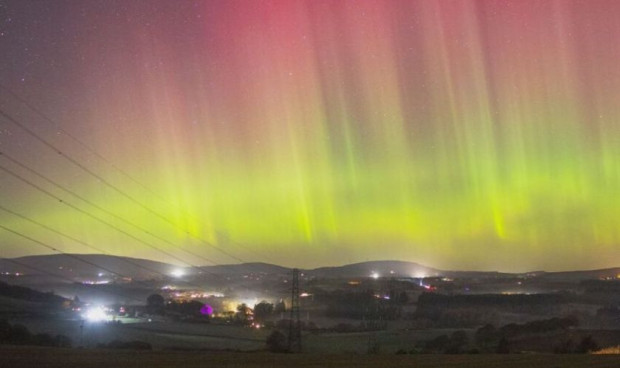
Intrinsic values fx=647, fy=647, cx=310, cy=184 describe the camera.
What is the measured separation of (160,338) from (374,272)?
87762 mm

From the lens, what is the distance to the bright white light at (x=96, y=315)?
54869 millimetres

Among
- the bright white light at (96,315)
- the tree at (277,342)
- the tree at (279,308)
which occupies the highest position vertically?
the tree at (279,308)

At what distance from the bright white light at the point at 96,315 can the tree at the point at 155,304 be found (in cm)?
769

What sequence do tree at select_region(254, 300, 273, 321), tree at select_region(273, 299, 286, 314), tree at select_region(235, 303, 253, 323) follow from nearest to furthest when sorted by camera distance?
tree at select_region(235, 303, 253, 323), tree at select_region(254, 300, 273, 321), tree at select_region(273, 299, 286, 314)

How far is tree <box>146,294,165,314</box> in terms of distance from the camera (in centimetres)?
6940

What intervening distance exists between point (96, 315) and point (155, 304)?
1297 centimetres

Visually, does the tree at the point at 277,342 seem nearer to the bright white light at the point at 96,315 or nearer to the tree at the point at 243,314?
the bright white light at the point at 96,315

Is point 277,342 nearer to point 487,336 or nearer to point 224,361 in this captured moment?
point 487,336

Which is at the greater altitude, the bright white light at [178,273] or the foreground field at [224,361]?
the bright white light at [178,273]

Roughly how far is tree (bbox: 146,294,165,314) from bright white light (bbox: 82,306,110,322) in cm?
769

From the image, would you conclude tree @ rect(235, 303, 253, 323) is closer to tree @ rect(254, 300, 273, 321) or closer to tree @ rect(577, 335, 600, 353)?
tree @ rect(254, 300, 273, 321)

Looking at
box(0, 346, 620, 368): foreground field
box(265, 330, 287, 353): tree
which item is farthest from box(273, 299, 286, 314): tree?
box(0, 346, 620, 368): foreground field

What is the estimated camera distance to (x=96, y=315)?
58438mm

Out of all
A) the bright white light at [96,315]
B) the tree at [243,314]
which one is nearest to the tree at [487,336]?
the tree at [243,314]
